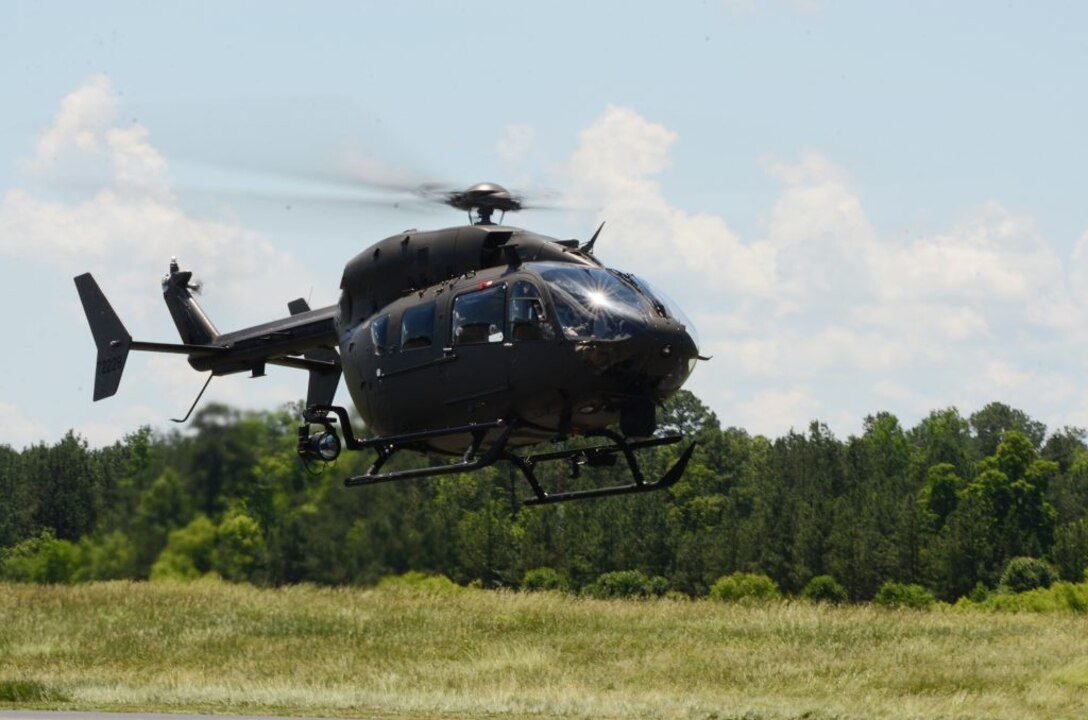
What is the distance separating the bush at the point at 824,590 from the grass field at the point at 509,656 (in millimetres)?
40116

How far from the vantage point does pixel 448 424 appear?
73.6ft

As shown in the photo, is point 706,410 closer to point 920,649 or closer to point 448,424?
point 920,649

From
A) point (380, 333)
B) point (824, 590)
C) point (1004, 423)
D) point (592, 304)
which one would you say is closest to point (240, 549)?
point (380, 333)

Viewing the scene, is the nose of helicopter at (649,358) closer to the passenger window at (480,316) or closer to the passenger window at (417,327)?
the passenger window at (480,316)

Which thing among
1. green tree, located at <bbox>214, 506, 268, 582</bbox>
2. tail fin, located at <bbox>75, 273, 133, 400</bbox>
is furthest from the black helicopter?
green tree, located at <bbox>214, 506, 268, 582</bbox>

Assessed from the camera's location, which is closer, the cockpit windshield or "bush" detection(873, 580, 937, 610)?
the cockpit windshield

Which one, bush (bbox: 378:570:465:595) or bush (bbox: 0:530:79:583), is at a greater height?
bush (bbox: 0:530:79:583)

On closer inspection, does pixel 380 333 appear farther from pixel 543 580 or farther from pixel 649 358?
pixel 543 580

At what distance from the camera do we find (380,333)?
23.2 m

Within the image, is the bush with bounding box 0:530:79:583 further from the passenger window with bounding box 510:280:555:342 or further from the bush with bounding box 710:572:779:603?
the bush with bounding box 710:572:779:603

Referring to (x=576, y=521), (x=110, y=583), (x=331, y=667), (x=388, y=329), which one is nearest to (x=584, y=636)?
(x=331, y=667)

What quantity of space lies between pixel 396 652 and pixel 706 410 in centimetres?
7727

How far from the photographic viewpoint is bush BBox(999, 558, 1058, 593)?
9362 cm

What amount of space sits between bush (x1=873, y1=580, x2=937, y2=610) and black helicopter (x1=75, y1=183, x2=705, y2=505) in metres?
73.5
